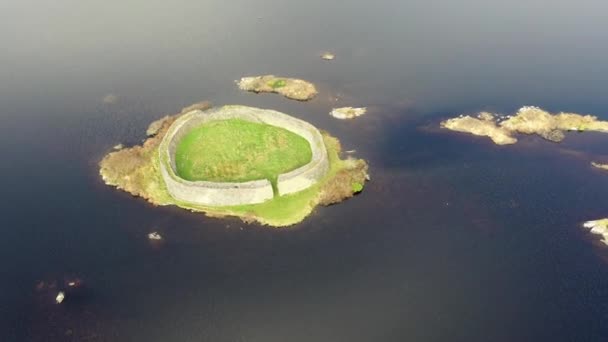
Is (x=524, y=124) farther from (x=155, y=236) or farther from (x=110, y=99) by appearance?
(x=110, y=99)

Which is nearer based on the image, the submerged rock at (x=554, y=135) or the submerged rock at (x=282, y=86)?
the submerged rock at (x=554, y=135)

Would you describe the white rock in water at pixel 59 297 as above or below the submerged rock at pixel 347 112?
below

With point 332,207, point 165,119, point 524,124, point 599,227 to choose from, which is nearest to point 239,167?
point 332,207

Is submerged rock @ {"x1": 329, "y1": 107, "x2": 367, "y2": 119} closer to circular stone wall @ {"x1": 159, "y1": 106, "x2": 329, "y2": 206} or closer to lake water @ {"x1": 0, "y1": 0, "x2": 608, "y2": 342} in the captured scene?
lake water @ {"x1": 0, "y1": 0, "x2": 608, "y2": 342}

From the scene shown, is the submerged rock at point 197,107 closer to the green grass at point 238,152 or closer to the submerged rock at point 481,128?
the green grass at point 238,152

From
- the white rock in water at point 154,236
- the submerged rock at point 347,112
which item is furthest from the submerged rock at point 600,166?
the white rock in water at point 154,236

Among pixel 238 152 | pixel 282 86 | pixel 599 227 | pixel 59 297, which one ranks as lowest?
pixel 59 297

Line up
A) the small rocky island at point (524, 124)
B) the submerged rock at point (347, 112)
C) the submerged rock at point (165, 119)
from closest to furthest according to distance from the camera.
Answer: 1. the submerged rock at point (165, 119)
2. the small rocky island at point (524, 124)
3. the submerged rock at point (347, 112)
